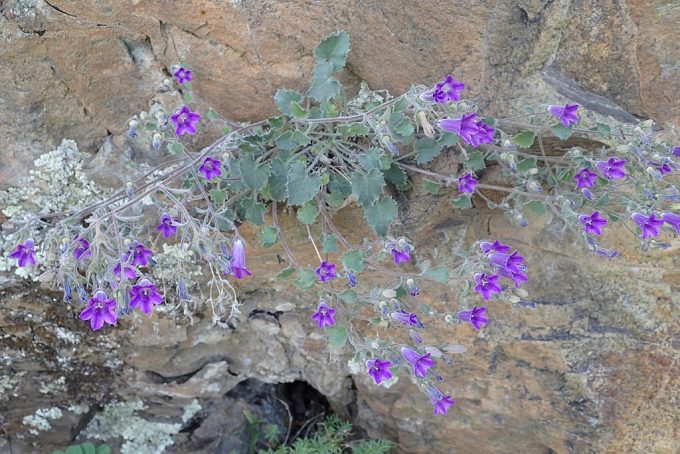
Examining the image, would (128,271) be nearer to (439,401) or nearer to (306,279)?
(306,279)

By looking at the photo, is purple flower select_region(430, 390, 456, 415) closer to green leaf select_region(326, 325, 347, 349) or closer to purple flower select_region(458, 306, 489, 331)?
purple flower select_region(458, 306, 489, 331)

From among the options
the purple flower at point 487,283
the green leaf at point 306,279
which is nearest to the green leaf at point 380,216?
the green leaf at point 306,279

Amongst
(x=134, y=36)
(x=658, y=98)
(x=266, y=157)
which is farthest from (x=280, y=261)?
(x=658, y=98)

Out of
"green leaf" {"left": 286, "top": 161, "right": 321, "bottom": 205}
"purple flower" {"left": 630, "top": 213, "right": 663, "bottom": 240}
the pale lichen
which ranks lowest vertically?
the pale lichen

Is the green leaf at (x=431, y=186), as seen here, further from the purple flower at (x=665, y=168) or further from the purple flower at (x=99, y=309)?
the purple flower at (x=99, y=309)

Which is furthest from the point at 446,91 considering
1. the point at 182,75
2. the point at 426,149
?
the point at 182,75

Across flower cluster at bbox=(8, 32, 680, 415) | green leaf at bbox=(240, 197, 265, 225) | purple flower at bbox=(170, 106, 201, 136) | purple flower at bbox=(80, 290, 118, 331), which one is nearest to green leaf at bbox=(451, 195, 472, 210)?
flower cluster at bbox=(8, 32, 680, 415)

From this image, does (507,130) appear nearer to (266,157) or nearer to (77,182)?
(266,157)
